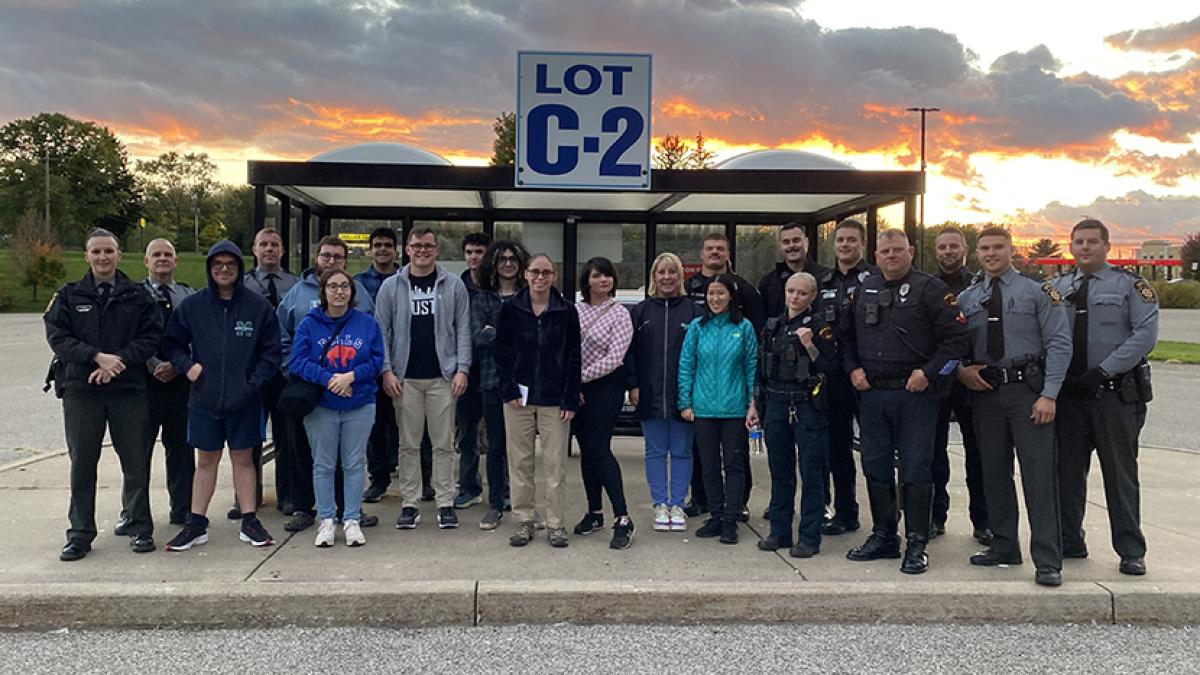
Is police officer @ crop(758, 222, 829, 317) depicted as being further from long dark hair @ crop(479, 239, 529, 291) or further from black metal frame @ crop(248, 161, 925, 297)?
long dark hair @ crop(479, 239, 529, 291)

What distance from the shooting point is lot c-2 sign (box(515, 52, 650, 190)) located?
615 centimetres

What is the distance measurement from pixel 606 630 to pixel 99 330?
3131 mm

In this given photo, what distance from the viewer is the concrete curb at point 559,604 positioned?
389 centimetres

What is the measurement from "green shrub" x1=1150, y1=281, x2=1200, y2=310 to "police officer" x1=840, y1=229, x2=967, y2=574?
48.5m

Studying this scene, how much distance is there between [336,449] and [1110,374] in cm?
423

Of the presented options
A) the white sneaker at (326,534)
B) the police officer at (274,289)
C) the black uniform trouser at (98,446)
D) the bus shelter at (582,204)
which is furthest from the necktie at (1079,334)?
the black uniform trouser at (98,446)

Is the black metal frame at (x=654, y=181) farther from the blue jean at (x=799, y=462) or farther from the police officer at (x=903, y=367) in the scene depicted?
the blue jean at (x=799, y=462)

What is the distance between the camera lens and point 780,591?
13.3 feet

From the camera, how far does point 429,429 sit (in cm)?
523

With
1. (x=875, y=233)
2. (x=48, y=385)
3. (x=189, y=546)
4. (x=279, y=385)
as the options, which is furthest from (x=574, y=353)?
(x=875, y=233)

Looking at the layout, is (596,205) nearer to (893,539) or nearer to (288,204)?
(288,204)

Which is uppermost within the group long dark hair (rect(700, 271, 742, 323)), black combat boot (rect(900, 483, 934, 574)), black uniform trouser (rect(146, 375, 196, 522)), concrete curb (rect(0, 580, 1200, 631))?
long dark hair (rect(700, 271, 742, 323))

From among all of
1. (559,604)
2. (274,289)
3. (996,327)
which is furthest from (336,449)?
(996,327)

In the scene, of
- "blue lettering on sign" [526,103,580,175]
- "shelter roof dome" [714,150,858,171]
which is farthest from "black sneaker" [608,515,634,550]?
"shelter roof dome" [714,150,858,171]
